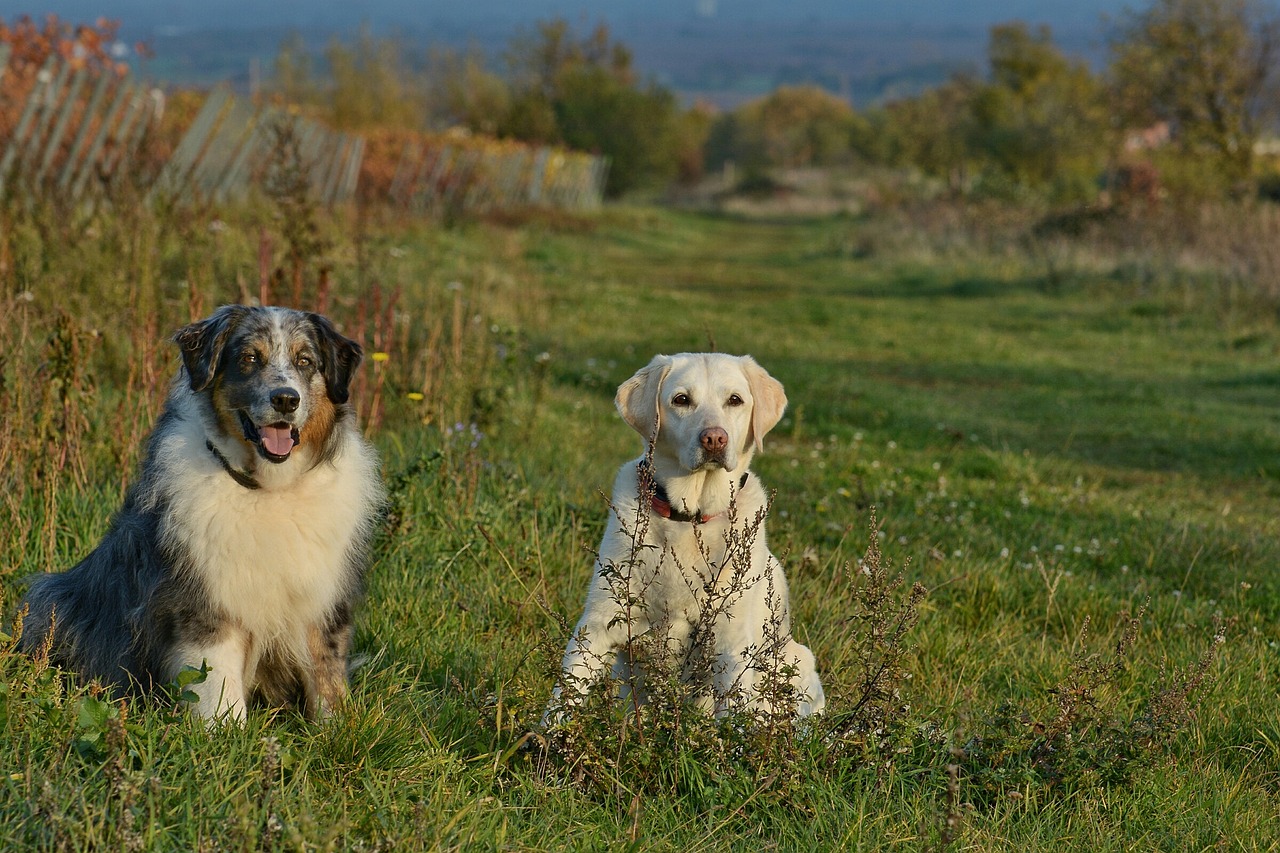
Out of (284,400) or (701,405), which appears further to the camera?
(701,405)

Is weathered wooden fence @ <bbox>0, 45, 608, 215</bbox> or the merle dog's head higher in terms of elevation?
weathered wooden fence @ <bbox>0, 45, 608, 215</bbox>

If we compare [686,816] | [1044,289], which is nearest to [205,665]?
[686,816]

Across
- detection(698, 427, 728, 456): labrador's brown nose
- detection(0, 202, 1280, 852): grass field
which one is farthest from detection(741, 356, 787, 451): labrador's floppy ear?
detection(0, 202, 1280, 852): grass field

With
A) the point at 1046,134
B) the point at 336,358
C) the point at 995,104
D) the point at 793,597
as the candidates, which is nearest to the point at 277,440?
the point at 336,358

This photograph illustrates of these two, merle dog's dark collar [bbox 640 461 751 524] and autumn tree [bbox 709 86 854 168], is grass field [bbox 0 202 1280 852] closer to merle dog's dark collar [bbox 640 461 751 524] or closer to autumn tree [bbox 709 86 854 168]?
merle dog's dark collar [bbox 640 461 751 524]

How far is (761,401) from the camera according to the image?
4316 millimetres

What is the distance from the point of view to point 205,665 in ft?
11.2

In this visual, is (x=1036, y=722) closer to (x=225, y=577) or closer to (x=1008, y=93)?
(x=225, y=577)

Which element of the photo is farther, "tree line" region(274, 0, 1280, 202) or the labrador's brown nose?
"tree line" region(274, 0, 1280, 202)

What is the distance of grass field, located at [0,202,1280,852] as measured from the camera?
3.24 m

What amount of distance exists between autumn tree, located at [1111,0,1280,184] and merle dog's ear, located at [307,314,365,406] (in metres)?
27.1

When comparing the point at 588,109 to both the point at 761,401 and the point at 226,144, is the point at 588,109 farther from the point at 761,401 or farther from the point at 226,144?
the point at 761,401

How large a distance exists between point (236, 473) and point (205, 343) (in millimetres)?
455

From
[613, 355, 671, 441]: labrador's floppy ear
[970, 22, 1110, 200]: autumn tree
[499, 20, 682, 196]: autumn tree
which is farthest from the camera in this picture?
[499, 20, 682, 196]: autumn tree
